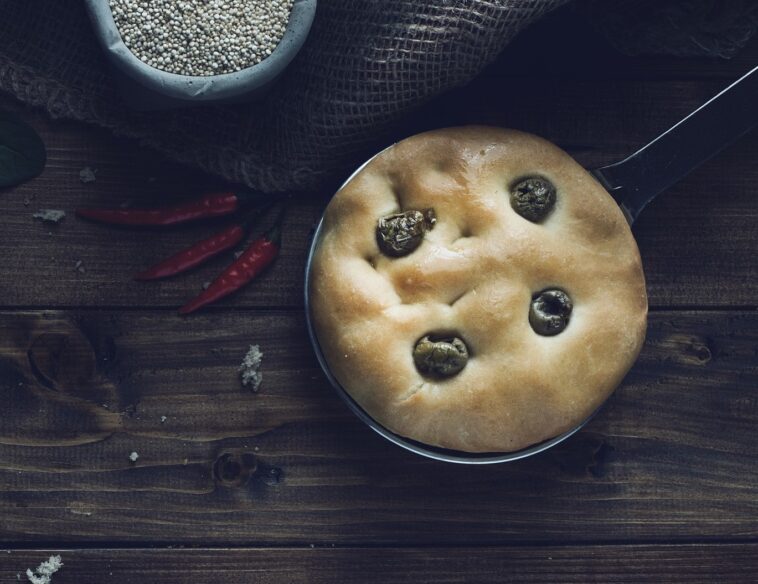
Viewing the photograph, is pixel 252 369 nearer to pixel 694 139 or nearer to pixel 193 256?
pixel 193 256

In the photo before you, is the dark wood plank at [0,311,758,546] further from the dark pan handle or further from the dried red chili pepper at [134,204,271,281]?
the dark pan handle

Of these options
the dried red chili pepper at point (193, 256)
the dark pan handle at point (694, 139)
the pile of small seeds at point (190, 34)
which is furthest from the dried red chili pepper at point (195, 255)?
the dark pan handle at point (694, 139)

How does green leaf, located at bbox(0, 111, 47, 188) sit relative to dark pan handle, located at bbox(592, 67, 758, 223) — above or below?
below

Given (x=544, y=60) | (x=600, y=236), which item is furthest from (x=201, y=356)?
A: (x=544, y=60)

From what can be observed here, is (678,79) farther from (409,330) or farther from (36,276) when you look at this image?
(36,276)

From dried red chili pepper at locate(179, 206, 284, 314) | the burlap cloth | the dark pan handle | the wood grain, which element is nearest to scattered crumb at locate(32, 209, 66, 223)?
the burlap cloth

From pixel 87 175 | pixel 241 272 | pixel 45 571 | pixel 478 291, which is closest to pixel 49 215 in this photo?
pixel 87 175

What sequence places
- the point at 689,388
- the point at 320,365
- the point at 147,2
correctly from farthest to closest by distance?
1. the point at 689,388
2. the point at 320,365
3. the point at 147,2

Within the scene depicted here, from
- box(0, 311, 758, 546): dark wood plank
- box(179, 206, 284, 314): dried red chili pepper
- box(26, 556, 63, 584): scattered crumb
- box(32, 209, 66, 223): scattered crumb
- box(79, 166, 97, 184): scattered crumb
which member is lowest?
box(26, 556, 63, 584): scattered crumb
